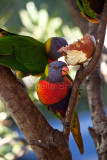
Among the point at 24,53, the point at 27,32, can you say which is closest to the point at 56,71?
the point at 24,53

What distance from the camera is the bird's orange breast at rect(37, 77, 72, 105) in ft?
2.38

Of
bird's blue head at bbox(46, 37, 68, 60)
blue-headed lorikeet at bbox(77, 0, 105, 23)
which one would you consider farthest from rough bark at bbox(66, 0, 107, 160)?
blue-headed lorikeet at bbox(77, 0, 105, 23)

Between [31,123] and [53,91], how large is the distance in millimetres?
134

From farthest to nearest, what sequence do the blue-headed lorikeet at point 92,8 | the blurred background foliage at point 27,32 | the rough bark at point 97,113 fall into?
the blurred background foliage at point 27,32 → the rough bark at point 97,113 → the blue-headed lorikeet at point 92,8

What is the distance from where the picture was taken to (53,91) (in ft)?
2.39

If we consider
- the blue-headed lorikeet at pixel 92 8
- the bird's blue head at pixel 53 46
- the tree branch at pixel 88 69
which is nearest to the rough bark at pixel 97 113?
the bird's blue head at pixel 53 46

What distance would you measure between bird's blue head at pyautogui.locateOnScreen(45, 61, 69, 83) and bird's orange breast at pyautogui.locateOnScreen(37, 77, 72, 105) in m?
0.02

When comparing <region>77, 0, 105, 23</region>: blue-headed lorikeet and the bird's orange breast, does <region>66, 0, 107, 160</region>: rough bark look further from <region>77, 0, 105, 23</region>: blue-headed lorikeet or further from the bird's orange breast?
<region>77, 0, 105, 23</region>: blue-headed lorikeet

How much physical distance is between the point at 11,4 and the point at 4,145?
1.26 metres

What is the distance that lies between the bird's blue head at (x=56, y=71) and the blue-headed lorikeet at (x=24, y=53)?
0.13 meters

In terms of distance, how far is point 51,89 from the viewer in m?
0.73

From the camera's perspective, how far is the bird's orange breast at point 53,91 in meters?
0.72

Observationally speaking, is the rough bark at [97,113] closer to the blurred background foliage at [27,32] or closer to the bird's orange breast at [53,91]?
the bird's orange breast at [53,91]

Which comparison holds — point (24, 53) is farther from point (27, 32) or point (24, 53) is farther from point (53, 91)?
point (27, 32)
